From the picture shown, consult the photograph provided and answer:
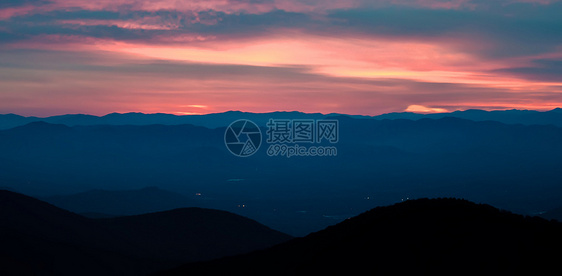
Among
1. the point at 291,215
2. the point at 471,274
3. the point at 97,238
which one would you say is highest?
the point at 471,274

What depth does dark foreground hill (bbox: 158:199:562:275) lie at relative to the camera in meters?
25.4

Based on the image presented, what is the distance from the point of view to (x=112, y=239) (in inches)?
2739

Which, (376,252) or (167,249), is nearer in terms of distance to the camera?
(376,252)

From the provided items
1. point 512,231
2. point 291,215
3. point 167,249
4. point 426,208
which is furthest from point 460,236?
point 291,215

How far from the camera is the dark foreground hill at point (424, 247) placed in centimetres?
2541

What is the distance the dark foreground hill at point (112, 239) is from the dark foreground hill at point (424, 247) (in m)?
20.0

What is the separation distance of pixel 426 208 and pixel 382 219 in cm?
267

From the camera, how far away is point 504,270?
79.7 ft

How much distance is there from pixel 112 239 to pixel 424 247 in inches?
2004

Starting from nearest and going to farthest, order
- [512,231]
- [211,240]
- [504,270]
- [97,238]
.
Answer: [504,270], [512,231], [97,238], [211,240]

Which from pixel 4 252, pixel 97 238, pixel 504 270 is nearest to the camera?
pixel 504 270

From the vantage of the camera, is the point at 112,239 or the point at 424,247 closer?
the point at 424,247

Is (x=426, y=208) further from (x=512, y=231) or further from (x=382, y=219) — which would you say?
(x=512, y=231)

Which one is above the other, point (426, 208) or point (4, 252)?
point (426, 208)
